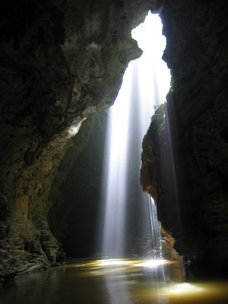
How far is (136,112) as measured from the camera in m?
50.4

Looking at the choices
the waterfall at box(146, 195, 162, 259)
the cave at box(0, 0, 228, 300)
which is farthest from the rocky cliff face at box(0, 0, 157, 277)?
the waterfall at box(146, 195, 162, 259)

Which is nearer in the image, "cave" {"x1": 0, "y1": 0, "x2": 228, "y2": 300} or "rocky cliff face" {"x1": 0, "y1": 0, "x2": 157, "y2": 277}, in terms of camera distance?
"cave" {"x1": 0, "y1": 0, "x2": 228, "y2": 300}

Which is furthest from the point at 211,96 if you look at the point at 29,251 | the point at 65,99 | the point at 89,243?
the point at 89,243

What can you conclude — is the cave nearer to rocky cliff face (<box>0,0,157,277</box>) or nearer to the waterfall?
rocky cliff face (<box>0,0,157,277</box>)

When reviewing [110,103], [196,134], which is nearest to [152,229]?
[110,103]

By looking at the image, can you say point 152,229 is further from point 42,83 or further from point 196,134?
point 196,134

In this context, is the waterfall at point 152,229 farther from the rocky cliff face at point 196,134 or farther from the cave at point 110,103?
the rocky cliff face at point 196,134

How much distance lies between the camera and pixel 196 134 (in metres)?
10.4

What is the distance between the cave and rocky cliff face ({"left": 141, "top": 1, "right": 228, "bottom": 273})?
0.03m

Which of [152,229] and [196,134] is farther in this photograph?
[152,229]

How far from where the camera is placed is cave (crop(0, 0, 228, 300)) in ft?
32.9

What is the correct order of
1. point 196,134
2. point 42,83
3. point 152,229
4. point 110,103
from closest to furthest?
1. point 196,134
2. point 42,83
3. point 110,103
4. point 152,229

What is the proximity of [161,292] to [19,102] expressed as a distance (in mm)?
8993

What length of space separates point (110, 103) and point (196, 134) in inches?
331
